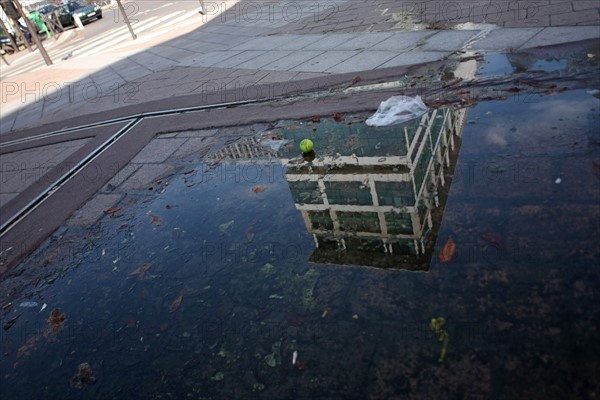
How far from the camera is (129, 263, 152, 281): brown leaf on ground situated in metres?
3.14

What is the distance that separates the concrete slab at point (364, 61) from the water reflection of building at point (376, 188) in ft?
6.70

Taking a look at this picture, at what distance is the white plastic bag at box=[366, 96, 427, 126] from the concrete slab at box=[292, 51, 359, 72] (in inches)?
95.6

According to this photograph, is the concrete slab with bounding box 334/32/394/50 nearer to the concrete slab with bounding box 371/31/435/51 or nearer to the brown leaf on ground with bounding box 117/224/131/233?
the concrete slab with bounding box 371/31/435/51

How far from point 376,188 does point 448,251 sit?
0.90 meters

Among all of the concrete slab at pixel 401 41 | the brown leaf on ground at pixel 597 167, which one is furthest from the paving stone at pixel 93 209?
the concrete slab at pixel 401 41

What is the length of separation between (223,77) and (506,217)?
6211 mm

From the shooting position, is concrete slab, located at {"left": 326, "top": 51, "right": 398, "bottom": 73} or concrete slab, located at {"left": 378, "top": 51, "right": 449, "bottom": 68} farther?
concrete slab, located at {"left": 326, "top": 51, "right": 398, "bottom": 73}

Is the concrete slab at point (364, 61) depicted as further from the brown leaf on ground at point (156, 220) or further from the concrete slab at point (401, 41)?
the brown leaf on ground at point (156, 220)

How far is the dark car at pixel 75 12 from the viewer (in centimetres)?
2275

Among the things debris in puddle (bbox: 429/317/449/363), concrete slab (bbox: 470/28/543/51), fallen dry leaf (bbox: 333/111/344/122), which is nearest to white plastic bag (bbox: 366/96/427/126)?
fallen dry leaf (bbox: 333/111/344/122)

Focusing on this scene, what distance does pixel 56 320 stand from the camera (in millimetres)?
2945

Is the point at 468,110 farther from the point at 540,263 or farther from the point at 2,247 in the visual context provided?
the point at 2,247

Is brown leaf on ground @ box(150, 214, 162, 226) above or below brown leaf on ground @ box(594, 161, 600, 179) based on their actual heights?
above

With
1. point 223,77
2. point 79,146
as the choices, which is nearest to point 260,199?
point 79,146
